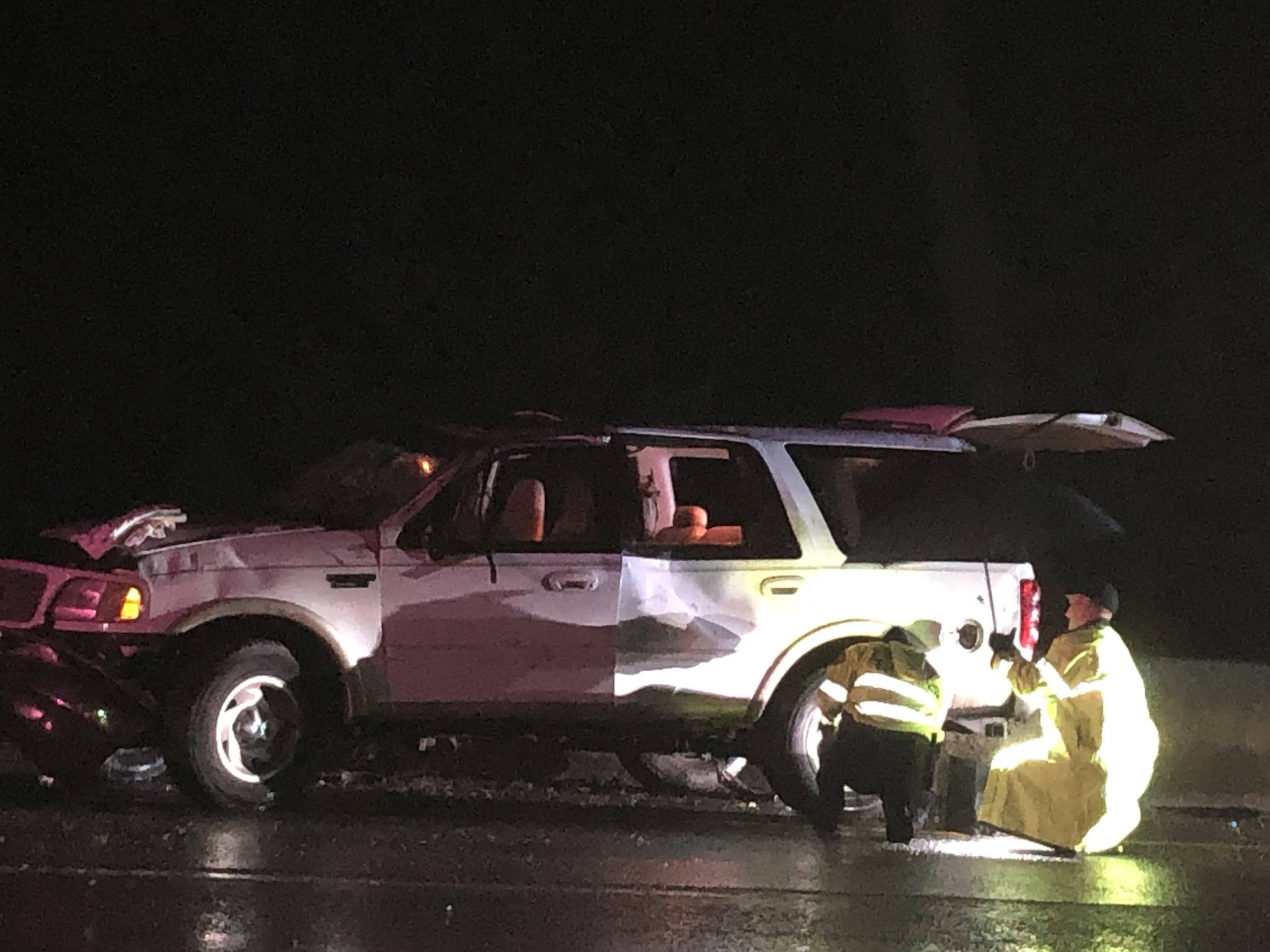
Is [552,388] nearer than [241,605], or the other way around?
[241,605]

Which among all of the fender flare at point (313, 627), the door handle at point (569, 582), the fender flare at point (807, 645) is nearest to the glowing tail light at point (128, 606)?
the fender flare at point (313, 627)

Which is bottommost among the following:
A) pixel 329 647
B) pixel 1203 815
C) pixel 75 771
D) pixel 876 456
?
pixel 1203 815

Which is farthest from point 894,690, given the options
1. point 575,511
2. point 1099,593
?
point 575,511

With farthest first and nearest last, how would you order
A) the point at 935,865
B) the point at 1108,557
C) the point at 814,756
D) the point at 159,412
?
the point at 159,412 < the point at 1108,557 < the point at 814,756 < the point at 935,865

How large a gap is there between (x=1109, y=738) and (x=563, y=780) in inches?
137

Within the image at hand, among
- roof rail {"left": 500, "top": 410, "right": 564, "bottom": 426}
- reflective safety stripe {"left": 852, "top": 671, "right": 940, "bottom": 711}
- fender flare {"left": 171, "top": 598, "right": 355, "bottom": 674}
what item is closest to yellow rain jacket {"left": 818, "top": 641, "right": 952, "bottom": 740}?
reflective safety stripe {"left": 852, "top": 671, "right": 940, "bottom": 711}

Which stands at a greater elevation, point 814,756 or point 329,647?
point 329,647

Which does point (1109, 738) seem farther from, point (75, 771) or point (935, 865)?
point (75, 771)

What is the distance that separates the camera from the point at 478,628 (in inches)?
337

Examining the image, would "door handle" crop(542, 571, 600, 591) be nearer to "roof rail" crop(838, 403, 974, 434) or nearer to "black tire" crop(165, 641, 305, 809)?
"black tire" crop(165, 641, 305, 809)

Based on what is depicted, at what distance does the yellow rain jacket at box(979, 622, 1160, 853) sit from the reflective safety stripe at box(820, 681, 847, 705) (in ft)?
2.57

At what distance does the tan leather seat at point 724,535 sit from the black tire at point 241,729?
88.0 inches

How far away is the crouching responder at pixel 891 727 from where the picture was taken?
8.23 m

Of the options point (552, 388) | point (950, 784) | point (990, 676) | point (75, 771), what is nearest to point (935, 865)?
point (950, 784)
